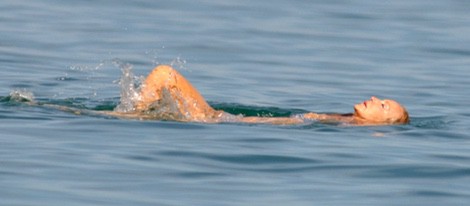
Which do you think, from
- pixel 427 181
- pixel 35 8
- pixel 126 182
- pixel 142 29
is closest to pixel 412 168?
pixel 427 181

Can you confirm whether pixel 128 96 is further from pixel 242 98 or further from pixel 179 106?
pixel 242 98

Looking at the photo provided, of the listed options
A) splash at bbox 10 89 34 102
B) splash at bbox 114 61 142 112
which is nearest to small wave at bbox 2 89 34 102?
splash at bbox 10 89 34 102

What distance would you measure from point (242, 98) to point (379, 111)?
2.60 metres

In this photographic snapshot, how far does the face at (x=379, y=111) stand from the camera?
1600 centimetres

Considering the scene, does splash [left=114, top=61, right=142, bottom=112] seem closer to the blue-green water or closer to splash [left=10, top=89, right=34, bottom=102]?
the blue-green water

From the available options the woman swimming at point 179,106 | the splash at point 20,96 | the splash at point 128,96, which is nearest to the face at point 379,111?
the woman swimming at point 179,106

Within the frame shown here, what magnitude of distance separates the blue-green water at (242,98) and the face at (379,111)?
0.20m

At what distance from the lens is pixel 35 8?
86.3 feet

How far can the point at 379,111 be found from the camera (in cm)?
1606

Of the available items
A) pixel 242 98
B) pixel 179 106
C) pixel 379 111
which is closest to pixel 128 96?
pixel 179 106

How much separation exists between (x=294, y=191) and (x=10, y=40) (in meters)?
11.0

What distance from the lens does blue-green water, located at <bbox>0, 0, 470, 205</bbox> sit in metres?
12.2

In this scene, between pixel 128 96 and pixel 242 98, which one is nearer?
pixel 128 96

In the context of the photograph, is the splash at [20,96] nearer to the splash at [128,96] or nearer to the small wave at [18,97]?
the small wave at [18,97]
